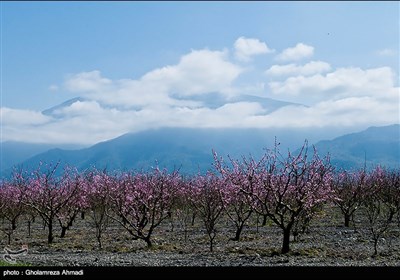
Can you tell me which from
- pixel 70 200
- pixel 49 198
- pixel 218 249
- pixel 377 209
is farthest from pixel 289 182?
pixel 70 200

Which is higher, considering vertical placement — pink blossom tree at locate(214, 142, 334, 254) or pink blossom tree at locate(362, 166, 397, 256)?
pink blossom tree at locate(214, 142, 334, 254)

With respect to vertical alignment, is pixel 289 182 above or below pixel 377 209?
above

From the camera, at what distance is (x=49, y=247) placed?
87.0ft

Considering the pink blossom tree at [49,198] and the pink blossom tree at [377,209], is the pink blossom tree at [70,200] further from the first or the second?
the pink blossom tree at [377,209]

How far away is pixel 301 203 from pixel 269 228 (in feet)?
46.2

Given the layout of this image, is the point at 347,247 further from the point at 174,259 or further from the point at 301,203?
the point at 174,259

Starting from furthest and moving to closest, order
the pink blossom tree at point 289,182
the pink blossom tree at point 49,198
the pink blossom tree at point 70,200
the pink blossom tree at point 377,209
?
the pink blossom tree at point 70,200 < the pink blossom tree at point 49,198 < the pink blossom tree at point 377,209 < the pink blossom tree at point 289,182

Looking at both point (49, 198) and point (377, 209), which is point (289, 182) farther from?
point (49, 198)

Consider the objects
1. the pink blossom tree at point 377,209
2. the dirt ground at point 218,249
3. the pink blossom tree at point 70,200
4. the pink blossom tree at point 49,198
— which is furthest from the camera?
the pink blossom tree at point 70,200

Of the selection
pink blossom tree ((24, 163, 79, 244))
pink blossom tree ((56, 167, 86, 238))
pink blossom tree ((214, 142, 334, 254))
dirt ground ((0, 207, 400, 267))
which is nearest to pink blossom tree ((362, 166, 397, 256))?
dirt ground ((0, 207, 400, 267))

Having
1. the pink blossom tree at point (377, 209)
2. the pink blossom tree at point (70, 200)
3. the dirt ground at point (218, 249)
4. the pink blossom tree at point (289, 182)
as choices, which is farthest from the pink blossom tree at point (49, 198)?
the pink blossom tree at point (377, 209)

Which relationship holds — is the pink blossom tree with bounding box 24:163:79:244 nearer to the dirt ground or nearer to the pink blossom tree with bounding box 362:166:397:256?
the dirt ground

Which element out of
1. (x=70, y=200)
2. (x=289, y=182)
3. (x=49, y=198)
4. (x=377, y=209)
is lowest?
(x=377, y=209)
